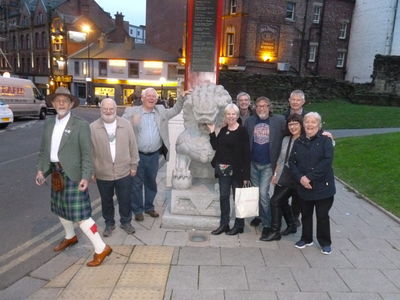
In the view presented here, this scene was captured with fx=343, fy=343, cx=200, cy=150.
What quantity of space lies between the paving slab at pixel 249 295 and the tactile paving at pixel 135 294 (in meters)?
0.71

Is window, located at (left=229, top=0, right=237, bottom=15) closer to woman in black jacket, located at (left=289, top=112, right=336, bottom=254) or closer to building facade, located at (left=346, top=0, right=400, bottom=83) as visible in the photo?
building facade, located at (left=346, top=0, right=400, bottom=83)

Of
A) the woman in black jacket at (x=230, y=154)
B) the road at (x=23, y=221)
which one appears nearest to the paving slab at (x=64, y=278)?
the road at (x=23, y=221)

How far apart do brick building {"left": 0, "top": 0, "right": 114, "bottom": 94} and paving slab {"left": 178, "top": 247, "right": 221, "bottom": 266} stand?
40835mm

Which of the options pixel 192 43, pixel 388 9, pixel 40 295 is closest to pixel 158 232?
pixel 40 295

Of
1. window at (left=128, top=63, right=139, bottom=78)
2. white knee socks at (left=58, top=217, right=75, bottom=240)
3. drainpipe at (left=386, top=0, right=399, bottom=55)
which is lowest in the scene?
white knee socks at (left=58, top=217, right=75, bottom=240)

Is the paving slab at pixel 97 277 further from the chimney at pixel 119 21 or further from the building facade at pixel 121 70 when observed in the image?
the chimney at pixel 119 21

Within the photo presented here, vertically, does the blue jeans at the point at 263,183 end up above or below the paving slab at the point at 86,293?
above

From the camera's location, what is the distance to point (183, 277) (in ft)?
12.9

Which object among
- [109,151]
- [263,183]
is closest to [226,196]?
[263,183]

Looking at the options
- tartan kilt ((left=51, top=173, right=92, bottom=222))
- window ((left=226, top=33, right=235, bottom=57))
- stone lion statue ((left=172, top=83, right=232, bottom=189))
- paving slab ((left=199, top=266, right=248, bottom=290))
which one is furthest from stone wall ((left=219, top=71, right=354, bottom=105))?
paving slab ((left=199, top=266, right=248, bottom=290))

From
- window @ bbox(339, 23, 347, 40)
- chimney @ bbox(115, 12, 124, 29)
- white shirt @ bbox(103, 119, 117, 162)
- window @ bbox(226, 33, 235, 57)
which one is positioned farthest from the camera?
chimney @ bbox(115, 12, 124, 29)

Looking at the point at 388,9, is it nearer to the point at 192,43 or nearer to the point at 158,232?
the point at 192,43

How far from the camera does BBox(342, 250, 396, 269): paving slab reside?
14.2 ft

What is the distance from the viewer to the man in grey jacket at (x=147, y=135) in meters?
5.31
